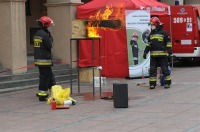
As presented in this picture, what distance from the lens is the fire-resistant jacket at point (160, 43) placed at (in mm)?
13680

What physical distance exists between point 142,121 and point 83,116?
1.40 meters

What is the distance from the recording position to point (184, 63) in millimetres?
23531

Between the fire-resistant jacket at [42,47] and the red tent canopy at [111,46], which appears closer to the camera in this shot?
the fire-resistant jacket at [42,47]

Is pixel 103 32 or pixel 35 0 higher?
pixel 35 0

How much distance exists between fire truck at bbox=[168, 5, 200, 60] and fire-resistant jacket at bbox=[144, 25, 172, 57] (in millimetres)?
7542

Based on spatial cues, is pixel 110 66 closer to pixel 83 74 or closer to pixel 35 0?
pixel 83 74

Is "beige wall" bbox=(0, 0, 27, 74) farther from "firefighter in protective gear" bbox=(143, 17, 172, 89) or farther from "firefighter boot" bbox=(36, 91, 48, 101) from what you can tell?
"firefighter in protective gear" bbox=(143, 17, 172, 89)

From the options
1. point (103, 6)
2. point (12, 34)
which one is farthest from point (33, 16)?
point (12, 34)

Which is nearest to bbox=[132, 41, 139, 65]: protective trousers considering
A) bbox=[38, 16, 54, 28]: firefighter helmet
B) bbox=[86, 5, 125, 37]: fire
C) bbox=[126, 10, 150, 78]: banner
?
bbox=[126, 10, 150, 78]: banner

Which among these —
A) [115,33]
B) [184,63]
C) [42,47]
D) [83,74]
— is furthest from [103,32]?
[184,63]

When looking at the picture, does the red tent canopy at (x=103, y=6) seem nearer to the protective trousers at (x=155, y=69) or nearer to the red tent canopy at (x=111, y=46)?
the red tent canopy at (x=111, y=46)

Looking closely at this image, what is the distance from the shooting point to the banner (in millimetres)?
16781

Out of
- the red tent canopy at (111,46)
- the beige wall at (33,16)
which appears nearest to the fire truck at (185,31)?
the red tent canopy at (111,46)

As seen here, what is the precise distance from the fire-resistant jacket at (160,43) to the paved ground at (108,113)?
3.69 feet
